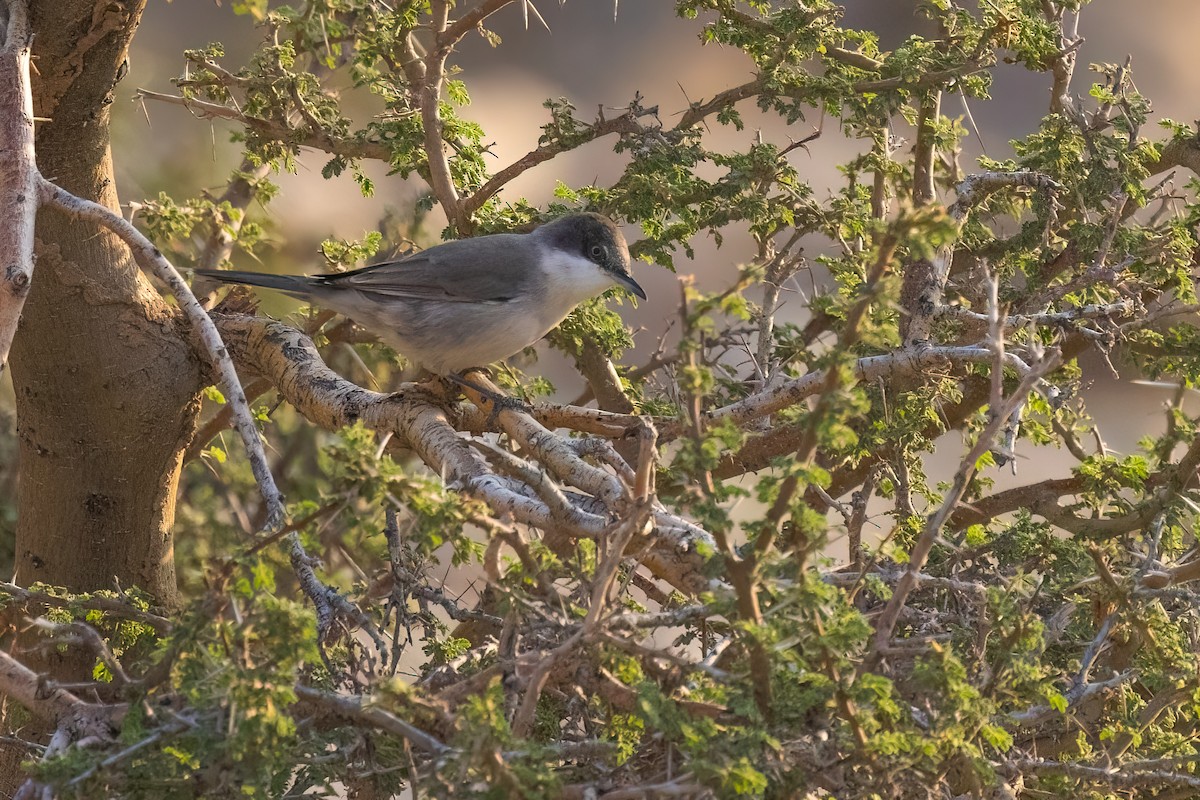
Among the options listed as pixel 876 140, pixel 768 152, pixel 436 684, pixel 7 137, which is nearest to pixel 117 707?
pixel 436 684

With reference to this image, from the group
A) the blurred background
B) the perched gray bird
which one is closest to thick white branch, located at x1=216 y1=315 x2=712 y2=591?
the perched gray bird

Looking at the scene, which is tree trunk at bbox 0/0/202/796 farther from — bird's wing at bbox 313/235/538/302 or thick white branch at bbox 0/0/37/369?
bird's wing at bbox 313/235/538/302

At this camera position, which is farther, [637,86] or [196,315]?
[637,86]

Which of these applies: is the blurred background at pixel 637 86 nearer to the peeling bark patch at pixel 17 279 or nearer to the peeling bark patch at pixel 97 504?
the peeling bark patch at pixel 97 504

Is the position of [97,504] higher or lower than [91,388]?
lower

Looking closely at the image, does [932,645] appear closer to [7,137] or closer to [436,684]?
[436,684]

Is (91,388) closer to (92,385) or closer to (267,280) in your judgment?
(92,385)

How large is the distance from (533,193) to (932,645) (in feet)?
24.6

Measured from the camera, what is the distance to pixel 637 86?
970 cm

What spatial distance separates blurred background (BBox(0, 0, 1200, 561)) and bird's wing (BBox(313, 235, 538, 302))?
12.2 feet

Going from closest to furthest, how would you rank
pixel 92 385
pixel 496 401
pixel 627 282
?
pixel 496 401, pixel 92 385, pixel 627 282

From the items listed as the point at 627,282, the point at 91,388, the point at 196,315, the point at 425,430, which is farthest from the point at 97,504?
the point at 627,282

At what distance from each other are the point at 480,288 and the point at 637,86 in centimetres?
651

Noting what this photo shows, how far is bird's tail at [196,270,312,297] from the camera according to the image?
3.44 meters
